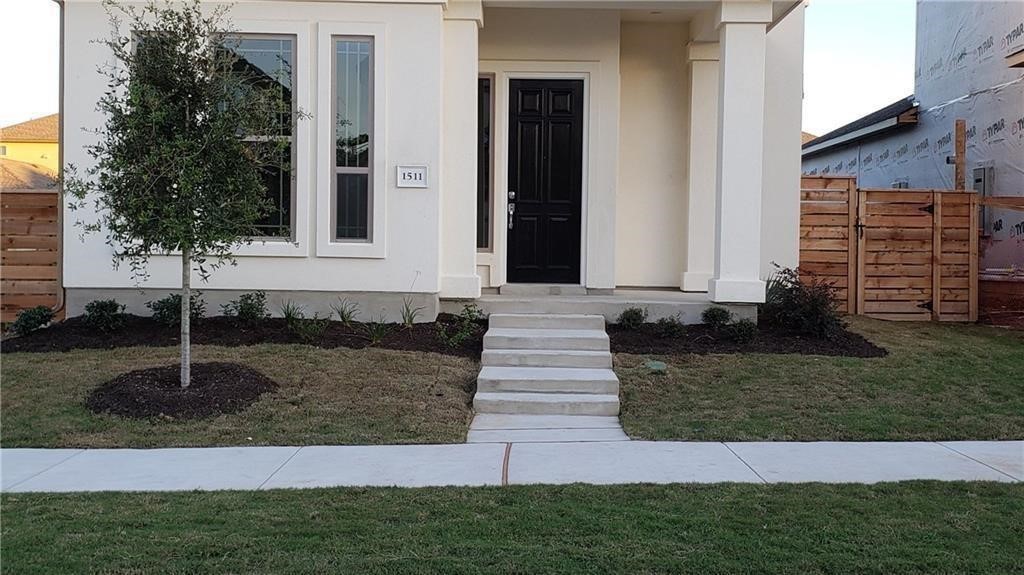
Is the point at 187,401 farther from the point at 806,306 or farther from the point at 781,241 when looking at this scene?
the point at 781,241

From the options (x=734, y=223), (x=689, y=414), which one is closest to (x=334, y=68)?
(x=734, y=223)

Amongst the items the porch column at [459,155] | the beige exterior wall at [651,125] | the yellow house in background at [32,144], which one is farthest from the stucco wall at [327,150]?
the yellow house in background at [32,144]

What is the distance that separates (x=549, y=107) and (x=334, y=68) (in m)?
2.93

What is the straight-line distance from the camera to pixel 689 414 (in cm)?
766

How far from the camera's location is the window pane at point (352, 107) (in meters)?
9.98

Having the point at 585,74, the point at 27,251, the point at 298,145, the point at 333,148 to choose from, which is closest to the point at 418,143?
the point at 333,148

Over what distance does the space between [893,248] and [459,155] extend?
272 inches

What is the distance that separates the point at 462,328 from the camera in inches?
383

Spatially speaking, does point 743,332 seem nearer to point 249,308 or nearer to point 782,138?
point 782,138

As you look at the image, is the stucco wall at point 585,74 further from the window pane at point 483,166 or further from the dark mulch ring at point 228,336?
the dark mulch ring at point 228,336

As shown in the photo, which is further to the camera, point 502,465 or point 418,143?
point 418,143

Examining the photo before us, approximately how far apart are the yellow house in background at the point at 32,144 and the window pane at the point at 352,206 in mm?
18565

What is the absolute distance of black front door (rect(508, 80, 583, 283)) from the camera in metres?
11.3

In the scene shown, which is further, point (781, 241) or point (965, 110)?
point (965, 110)
